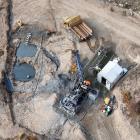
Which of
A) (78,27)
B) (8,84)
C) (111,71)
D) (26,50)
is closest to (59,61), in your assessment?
(26,50)

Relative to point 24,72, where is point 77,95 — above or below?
above

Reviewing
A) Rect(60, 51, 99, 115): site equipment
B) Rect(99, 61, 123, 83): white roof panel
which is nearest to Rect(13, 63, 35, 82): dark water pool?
Rect(60, 51, 99, 115): site equipment

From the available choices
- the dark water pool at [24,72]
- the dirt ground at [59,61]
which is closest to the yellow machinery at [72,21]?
the dirt ground at [59,61]

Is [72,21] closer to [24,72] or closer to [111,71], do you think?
[24,72]

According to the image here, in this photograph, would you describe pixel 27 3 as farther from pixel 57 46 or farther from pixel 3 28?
pixel 57 46

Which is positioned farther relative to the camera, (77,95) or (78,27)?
(78,27)

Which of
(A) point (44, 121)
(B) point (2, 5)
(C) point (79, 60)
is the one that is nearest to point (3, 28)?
(B) point (2, 5)
